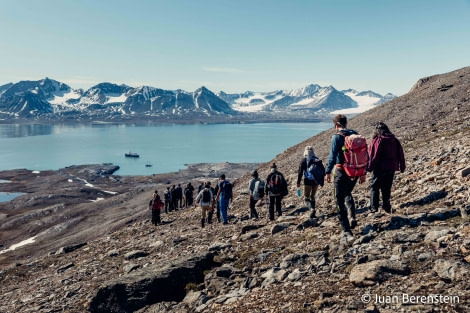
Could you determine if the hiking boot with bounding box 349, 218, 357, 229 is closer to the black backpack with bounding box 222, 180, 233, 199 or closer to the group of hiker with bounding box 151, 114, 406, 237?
the group of hiker with bounding box 151, 114, 406, 237

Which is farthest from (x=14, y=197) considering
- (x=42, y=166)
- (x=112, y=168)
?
(x=42, y=166)

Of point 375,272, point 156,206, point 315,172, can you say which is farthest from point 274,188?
point 156,206

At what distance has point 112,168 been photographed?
432ft

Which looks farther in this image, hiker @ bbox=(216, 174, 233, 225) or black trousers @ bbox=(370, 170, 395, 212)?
hiker @ bbox=(216, 174, 233, 225)

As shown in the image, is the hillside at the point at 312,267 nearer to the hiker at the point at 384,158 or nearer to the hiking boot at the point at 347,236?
the hiking boot at the point at 347,236

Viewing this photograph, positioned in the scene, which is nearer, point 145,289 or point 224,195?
point 145,289

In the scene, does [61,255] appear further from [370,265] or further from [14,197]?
[14,197]

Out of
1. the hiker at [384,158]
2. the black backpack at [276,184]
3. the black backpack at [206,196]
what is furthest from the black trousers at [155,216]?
the hiker at [384,158]

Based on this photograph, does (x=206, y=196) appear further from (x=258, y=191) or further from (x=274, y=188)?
(x=274, y=188)

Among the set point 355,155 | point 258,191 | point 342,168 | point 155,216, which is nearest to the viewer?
point 355,155

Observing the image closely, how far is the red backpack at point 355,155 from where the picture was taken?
859 centimetres

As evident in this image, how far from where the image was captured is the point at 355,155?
8.59 m

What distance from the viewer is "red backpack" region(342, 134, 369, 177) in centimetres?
859

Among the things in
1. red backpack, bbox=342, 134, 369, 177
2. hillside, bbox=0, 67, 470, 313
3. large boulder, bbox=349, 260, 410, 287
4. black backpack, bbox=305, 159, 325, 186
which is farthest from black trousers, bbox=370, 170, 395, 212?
large boulder, bbox=349, 260, 410, 287
